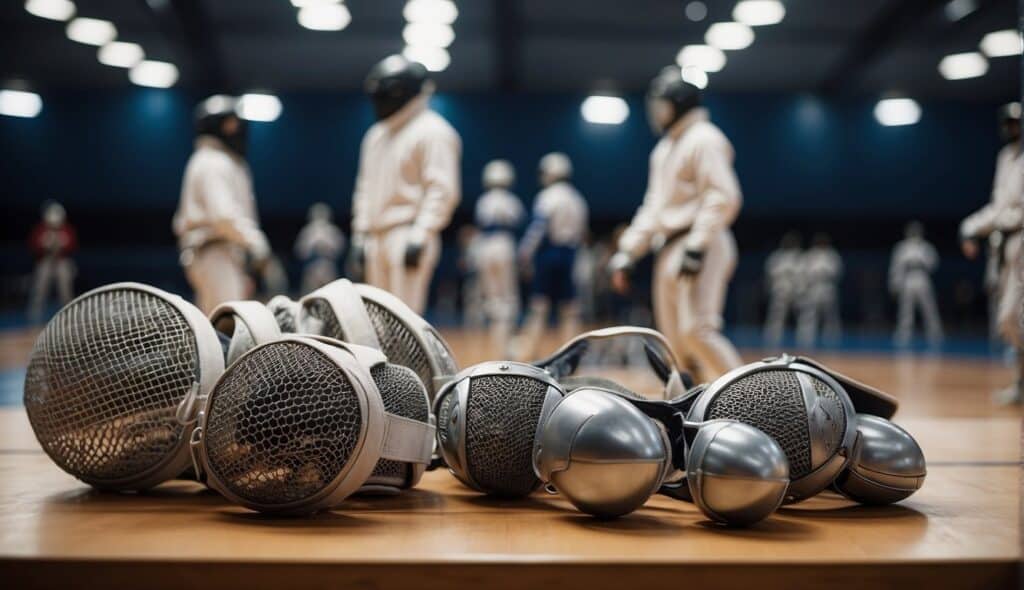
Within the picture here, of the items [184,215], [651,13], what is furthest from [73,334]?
[651,13]

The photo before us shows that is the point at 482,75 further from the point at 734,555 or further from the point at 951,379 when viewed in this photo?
the point at 734,555

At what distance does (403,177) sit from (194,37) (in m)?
14.0

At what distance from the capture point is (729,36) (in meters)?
17.3

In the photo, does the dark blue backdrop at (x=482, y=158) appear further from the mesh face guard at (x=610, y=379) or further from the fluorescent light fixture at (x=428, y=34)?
the mesh face guard at (x=610, y=379)

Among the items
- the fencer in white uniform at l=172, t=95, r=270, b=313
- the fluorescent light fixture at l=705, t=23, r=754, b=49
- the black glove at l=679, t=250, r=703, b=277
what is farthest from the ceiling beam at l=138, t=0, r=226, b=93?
the black glove at l=679, t=250, r=703, b=277

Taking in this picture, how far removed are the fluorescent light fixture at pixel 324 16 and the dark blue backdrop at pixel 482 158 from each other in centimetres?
367

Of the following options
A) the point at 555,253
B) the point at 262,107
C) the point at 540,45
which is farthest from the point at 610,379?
the point at 262,107

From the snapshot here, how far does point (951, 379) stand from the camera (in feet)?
26.0

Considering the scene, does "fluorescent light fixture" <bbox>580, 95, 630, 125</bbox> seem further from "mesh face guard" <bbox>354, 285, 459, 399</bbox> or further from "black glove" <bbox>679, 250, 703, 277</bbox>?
"mesh face guard" <bbox>354, 285, 459, 399</bbox>

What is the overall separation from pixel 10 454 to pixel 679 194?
11.9ft

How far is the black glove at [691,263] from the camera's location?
15.4 feet

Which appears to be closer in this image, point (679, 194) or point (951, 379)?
point (679, 194)

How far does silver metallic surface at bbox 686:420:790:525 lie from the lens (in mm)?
1623

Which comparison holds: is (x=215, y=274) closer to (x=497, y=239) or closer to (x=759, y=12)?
(x=497, y=239)
